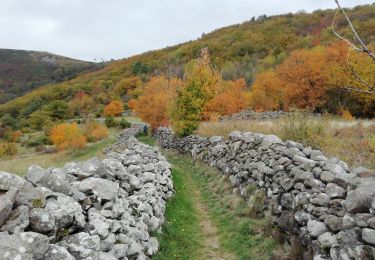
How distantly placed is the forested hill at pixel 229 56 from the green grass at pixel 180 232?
73893mm

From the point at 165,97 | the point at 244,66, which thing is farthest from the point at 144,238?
the point at 244,66

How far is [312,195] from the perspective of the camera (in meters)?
7.44

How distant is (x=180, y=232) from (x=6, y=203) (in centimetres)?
527

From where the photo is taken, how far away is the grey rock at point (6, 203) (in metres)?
4.82

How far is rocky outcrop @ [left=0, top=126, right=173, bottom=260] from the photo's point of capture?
190 inches

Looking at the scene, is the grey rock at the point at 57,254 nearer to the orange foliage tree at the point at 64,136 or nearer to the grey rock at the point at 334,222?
the grey rock at the point at 334,222

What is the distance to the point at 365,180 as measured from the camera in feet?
21.7

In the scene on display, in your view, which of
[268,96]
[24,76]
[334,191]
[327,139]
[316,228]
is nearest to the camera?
[316,228]

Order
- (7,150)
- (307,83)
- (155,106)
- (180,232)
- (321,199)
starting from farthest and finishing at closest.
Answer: (155,106) → (7,150) → (307,83) → (180,232) → (321,199)

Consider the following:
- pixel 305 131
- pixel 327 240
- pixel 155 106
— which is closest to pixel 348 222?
pixel 327 240

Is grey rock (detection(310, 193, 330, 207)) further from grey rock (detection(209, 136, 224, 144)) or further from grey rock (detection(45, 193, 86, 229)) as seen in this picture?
grey rock (detection(209, 136, 224, 144))

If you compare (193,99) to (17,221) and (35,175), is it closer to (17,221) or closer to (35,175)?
(35,175)

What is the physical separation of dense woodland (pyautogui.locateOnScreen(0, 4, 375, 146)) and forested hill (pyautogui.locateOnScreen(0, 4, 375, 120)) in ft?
1.02

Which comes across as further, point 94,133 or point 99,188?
point 94,133
